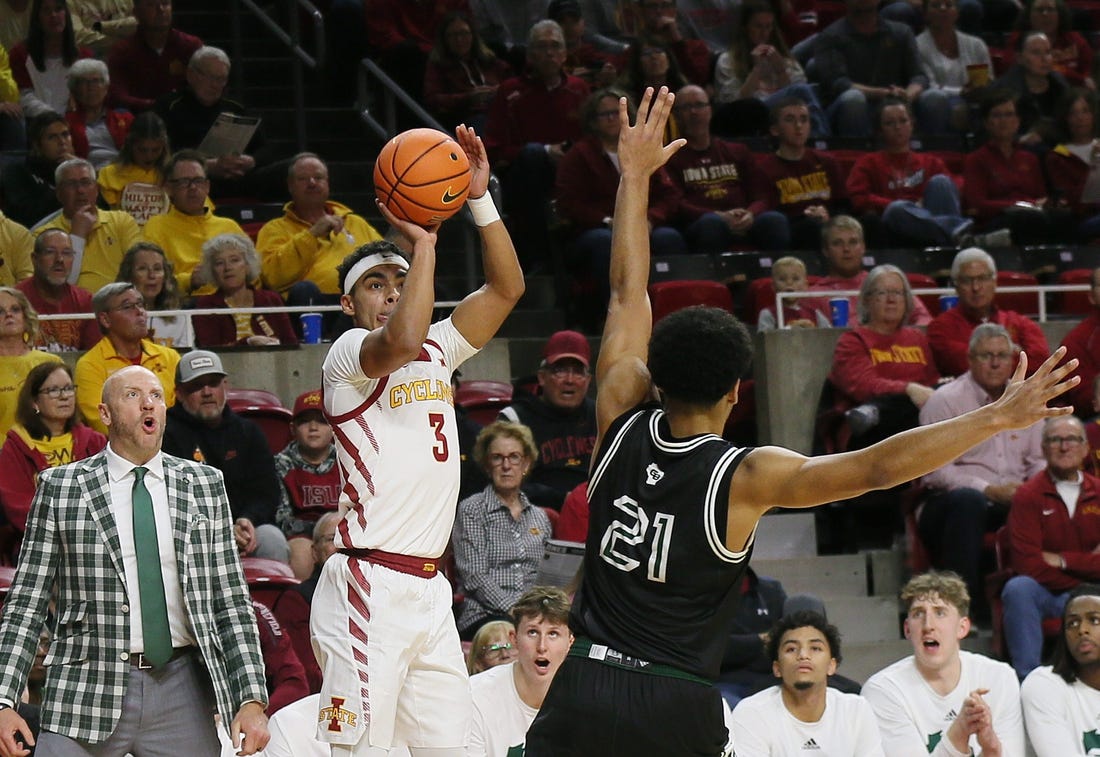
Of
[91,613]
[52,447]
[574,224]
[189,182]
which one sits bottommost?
[91,613]

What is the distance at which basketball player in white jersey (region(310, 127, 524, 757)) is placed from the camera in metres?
5.14

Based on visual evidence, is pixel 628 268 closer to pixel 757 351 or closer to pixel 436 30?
pixel 757 351

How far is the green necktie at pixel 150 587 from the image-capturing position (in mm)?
5406

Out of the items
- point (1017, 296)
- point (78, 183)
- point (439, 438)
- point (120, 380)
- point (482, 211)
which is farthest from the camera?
point (1017, 296)

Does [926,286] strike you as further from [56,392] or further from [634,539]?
[634,539]

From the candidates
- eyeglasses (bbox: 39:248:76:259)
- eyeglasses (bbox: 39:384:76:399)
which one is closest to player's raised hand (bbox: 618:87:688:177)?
eyeglasses (bbox: 39:384:76:399)

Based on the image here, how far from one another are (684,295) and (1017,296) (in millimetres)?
2581

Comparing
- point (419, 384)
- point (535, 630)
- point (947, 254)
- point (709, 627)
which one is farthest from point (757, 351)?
point (709, 627)

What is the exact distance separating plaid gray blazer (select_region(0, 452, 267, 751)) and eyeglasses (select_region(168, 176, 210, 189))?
491cm

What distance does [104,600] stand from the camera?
536 centimetres

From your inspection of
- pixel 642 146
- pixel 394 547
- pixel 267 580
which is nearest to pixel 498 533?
pixel 267 580

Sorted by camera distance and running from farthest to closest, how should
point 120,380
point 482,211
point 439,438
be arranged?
point 482,211 → point 120,380 → point 439,438

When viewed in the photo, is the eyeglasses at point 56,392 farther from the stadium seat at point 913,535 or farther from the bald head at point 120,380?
the stadium seat at point 913,535

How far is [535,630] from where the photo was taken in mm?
6945
